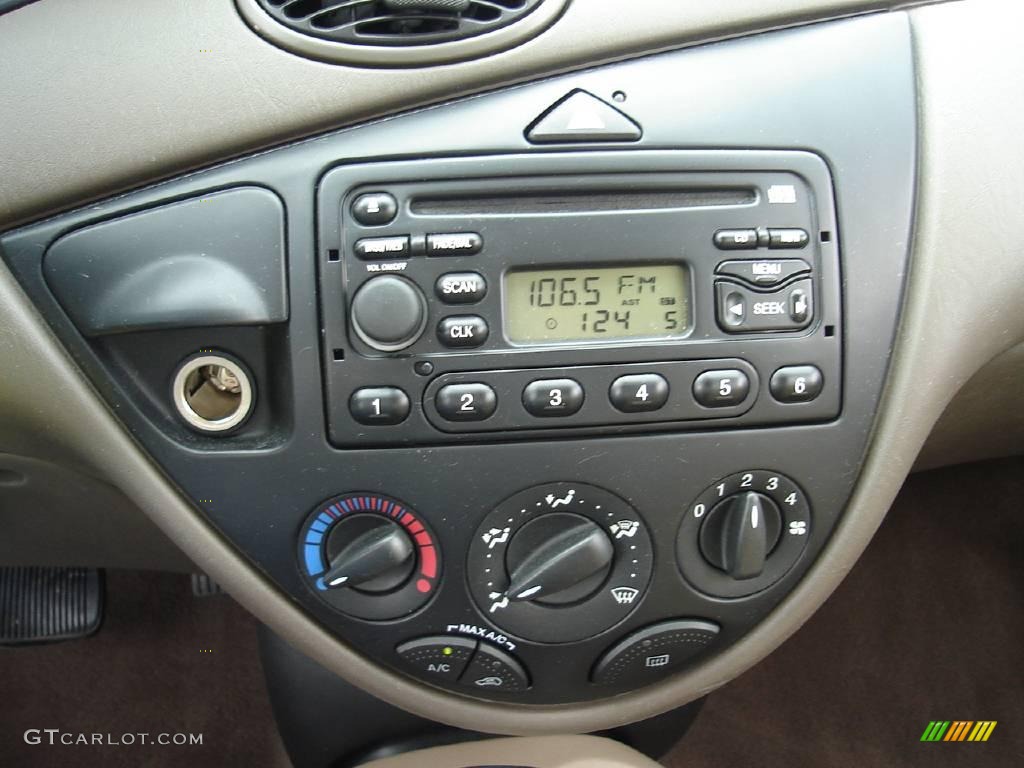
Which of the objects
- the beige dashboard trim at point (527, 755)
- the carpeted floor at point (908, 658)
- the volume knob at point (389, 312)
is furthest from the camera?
the carpeted floor at point (908, 658)

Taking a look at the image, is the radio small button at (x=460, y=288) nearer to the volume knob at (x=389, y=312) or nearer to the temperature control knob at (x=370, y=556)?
the volume knob at (x=389, y=312)

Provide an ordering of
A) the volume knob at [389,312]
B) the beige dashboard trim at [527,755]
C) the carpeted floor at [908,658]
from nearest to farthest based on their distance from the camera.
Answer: the volume knob at [389,312] < the beige dashboard trim at [527,755] < the carpeted floor at [908,658]

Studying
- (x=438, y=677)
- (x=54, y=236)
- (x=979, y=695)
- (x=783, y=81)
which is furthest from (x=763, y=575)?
(x=979, y=695)

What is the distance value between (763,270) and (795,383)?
82mm

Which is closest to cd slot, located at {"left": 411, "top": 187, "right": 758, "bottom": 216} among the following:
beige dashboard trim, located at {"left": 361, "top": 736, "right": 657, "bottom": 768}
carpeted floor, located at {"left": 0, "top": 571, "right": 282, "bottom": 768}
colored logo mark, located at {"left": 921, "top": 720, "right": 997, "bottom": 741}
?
beige dashboard trim, located at {"left": 361, "top": 736, "right": 657, "bottom": 768}

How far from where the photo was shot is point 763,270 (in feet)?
1.98

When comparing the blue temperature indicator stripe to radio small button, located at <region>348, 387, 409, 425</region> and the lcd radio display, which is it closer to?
radio small button, located at <region>348, 387, 409, 425</region>

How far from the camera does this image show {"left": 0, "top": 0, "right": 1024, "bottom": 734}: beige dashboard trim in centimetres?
61

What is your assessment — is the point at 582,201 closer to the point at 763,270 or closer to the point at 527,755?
the point at 763,270

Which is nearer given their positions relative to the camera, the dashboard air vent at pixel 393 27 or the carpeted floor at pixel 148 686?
the dashboard air vent at pixel 393 27

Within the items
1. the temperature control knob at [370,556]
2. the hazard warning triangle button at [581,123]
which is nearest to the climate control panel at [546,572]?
the temperature control knob at [370,556]

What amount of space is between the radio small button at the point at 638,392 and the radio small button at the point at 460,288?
0.36 ft

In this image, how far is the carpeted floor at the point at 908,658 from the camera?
1.31m

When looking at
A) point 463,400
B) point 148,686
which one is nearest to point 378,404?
point 463,400
